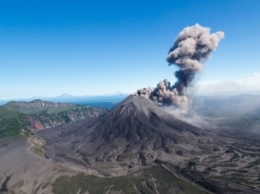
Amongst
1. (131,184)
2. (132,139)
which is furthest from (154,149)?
(131,184)

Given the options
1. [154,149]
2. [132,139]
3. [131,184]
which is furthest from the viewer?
[132,139]

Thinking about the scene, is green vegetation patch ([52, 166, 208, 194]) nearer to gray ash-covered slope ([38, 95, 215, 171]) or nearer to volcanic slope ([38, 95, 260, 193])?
volcanic slope ([38, 95, 260, 193])

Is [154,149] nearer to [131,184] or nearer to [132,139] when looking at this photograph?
[132,139]

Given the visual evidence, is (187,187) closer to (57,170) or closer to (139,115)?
(57,170)

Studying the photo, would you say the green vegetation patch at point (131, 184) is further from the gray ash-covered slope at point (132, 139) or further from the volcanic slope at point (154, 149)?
the gray ash-covered slope at point (132, 139)

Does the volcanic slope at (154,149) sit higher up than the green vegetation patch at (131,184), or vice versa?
the volcanic slope at (154,149)

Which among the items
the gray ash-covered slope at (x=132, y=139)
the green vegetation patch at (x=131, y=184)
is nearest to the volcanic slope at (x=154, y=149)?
the gray ash-covered slope at (x=132, y=139)

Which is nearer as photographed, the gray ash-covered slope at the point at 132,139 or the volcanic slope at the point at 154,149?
the volcanic slope at the point at 154,149

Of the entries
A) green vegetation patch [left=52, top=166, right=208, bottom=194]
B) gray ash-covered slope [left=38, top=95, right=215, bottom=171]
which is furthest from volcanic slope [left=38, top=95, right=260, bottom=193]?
green vegetation patch [left=52, top=166, right=208, bottom=194]
